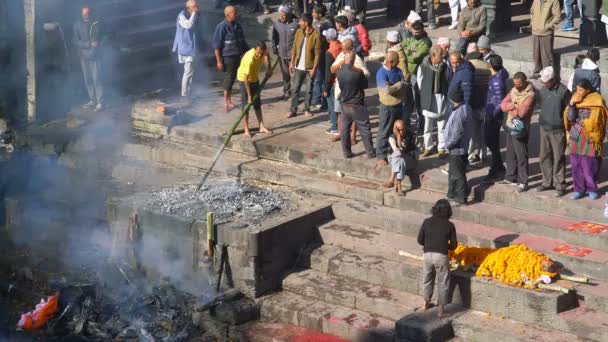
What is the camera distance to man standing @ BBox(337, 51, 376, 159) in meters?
15.2

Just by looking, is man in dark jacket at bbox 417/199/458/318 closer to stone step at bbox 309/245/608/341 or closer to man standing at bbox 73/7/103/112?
stone step at bbox 309/245/608/341

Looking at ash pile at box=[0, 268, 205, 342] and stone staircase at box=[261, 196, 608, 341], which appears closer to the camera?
stone staircase at box=[261, 196, 608, 341]

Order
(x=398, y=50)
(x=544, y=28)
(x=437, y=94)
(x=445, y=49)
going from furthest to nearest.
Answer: (x=544, y=28)
(x=398, y=50)
(x=445, y=49)
(x=437, y=94)

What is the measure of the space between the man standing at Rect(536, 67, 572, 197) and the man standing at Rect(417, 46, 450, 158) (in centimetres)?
146

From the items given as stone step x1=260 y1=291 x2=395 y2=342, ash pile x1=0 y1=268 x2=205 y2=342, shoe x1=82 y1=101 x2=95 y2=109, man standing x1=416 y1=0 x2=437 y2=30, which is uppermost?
man standing x1=416 y1=0 x2=437 y2=30

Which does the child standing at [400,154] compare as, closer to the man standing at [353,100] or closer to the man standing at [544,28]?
the man standing at [353,100]

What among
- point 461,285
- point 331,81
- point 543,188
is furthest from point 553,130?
point 331,81

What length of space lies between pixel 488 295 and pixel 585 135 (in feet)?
6.91

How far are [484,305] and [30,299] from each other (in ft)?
17.9

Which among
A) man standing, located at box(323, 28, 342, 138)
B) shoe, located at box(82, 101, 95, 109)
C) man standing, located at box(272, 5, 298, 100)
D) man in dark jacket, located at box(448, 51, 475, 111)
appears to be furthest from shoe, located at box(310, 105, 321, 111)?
man in dark jacket, located at box(448, 51, 475, 111)

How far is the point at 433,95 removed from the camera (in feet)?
49.7

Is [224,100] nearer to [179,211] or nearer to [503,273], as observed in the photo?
[179,211]

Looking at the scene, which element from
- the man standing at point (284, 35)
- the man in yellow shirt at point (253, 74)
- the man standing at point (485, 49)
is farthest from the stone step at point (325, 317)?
the man standing at point (284, 35)

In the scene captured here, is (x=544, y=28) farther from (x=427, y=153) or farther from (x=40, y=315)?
(x=40, y=315)
